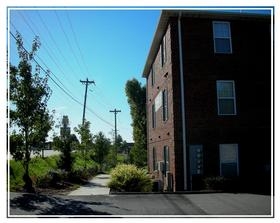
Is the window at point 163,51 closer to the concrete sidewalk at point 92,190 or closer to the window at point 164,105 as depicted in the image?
the window at point 164,105

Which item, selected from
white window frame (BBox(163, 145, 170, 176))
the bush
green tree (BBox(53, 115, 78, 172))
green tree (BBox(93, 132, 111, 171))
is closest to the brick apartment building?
white window frame (BBox(163, 145, 170, 176))

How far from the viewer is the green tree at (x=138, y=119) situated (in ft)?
123

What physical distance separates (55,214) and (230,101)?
32.3 feet

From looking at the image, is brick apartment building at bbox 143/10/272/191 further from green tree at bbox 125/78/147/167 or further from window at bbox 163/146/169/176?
green tree at bbox 125/78/147/167

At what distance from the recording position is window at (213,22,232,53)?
18.0 m

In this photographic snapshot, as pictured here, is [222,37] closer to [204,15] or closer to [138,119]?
[204,15]

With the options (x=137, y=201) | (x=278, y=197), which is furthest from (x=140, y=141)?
(x=278, y=197)

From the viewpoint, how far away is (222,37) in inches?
715

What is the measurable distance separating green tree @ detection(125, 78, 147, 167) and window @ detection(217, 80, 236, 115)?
63.8ft

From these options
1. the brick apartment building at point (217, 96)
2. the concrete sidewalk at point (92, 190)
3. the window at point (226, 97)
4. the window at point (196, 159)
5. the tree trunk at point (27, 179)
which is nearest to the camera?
the tree trunk at point (27, 179)

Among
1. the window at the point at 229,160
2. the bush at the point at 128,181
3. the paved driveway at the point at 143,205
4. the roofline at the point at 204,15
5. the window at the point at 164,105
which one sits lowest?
the paved driveway at the point at 143,205

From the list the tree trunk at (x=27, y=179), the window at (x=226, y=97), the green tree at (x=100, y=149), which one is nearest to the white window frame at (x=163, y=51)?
the window at (x=226, y=97)

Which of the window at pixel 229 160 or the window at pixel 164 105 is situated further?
the window at pixel 164 105

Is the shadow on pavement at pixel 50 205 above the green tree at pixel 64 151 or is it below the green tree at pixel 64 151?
below
